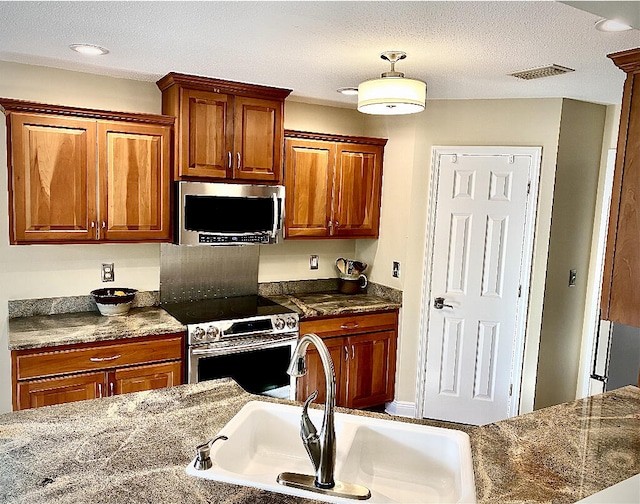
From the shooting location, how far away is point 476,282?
3857 millimetres

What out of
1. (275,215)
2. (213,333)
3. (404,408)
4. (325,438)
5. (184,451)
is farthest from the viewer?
(404,408)

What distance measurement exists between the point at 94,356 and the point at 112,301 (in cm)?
44

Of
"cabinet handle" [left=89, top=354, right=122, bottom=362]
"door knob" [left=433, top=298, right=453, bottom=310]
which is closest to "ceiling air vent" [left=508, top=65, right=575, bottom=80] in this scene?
"door knob" [left=433, top=298, right=453, bottom=310]

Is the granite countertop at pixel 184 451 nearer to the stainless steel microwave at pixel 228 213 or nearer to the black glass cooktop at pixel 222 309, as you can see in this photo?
the black glass cooktop at pixel 222 309

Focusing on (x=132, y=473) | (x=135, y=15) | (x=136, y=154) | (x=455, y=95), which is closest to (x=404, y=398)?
(x=455, y=95)

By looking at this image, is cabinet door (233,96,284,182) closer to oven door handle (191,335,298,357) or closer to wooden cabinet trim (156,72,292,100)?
wooden cabinet trim (156,72,292,100)

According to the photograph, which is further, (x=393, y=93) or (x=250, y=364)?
(x=250, y=364)

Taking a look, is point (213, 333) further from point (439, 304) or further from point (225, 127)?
point (439, 304)

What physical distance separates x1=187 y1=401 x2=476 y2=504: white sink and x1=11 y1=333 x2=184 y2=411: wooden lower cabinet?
1437 millimetres

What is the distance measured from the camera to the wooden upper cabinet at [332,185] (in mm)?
3873

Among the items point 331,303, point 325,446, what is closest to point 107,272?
point 331,303

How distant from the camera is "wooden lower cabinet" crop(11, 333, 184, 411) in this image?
2812mm

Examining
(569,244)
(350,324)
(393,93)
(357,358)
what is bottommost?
(357,358)

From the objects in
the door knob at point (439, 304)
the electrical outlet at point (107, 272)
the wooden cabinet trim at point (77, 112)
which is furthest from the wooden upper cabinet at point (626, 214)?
the electrical outlet at point (107, 272)
